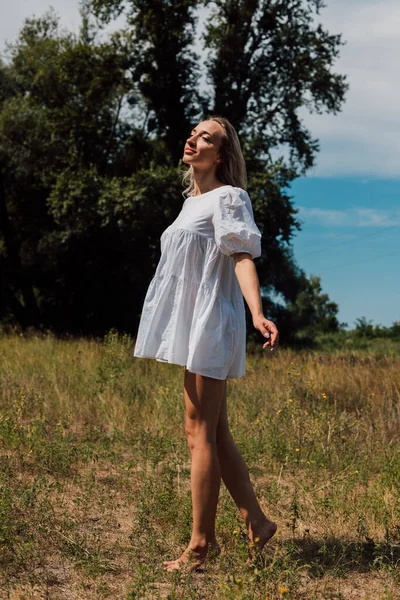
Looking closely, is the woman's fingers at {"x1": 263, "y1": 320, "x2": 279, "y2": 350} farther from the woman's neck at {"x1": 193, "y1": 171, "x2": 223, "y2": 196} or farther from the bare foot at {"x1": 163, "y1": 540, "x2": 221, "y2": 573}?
the bare foot at {"x1": 163, "y1": 540, "x2": 221, "y2": 573}

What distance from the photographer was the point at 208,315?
3672 millimetres

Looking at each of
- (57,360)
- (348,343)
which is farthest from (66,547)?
(348,343)

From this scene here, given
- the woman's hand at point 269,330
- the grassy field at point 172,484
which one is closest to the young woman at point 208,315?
the woman's hand at point 269,330

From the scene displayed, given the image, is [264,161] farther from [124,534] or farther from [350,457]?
[124,534]

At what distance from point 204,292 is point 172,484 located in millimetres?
2318

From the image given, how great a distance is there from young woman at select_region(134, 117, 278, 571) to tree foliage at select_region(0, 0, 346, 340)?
14550mm

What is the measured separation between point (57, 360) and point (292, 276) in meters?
→ 16.3

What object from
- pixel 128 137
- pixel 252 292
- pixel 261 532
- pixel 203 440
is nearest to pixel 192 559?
pixel 261 532

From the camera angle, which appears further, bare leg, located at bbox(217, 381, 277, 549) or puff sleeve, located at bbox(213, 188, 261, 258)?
bare leg, located at bbox(217, 381, 277, 549)

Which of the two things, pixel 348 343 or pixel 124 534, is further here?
pixel 348 343

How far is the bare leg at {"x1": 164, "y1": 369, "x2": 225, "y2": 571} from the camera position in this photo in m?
3.74

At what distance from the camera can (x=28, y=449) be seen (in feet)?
20.7

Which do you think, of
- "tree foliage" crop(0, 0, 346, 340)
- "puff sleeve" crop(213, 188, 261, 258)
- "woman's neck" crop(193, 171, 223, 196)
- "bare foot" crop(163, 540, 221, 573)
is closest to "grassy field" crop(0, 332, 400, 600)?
"bare foot" crop(163, 540, 221, 573)

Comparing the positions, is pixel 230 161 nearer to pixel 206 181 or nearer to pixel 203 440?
pixel 206 181
